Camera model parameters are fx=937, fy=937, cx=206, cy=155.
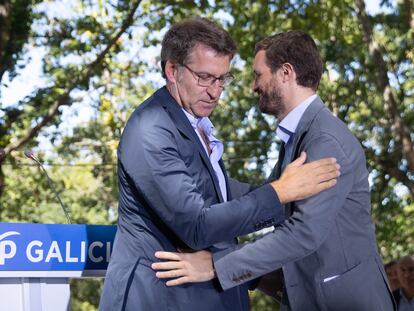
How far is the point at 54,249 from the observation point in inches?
133

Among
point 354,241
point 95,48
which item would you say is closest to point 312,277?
point 354,241

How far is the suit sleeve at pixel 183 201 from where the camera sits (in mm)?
2947

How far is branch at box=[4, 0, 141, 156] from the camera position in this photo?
14.6 m

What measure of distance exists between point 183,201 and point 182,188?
43 millimetres

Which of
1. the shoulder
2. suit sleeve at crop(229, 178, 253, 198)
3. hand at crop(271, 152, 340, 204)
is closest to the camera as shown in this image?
hand at crop(271, 152, 340, 204)

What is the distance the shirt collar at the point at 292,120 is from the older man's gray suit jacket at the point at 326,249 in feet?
0.35

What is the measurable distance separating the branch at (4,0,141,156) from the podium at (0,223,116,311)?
11150 millimetres

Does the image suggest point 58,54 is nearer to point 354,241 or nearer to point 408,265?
point 408,265

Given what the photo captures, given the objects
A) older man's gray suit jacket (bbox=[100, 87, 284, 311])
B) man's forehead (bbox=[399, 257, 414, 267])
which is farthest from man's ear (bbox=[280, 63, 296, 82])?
man's forehead (bbox=[399, 257, 414, 267])

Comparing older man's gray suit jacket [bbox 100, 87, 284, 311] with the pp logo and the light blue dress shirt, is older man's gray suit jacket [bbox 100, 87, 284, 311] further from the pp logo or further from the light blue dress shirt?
the pp logo

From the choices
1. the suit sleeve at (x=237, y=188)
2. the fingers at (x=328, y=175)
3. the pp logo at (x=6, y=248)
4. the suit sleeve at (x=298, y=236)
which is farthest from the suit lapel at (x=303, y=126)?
the pp logo at (x=6, y=248)

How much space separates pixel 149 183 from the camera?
9.78 ft

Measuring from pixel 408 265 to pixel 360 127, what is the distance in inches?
439

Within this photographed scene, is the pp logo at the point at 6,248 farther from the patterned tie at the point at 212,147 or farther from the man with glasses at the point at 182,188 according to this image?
the patterned tie at the point at 212,147
